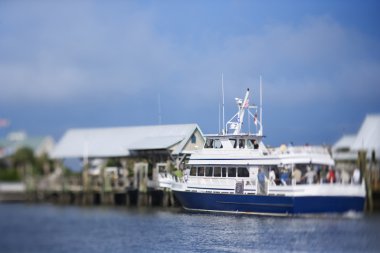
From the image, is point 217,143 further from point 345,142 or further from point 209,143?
point 345,142

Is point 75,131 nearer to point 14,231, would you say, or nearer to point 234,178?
point 14,231

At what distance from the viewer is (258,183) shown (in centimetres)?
1102

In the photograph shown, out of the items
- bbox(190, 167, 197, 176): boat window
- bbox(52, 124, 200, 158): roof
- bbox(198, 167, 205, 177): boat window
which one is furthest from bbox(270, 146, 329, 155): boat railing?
bbox(52, 124, 200, 158): roof

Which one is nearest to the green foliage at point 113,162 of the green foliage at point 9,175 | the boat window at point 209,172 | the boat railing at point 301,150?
the boat window at point 209,172

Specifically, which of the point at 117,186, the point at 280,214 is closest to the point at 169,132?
the point at 280,214

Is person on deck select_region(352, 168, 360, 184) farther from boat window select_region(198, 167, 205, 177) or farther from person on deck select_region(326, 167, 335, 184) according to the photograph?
boat window select_region(198, 167, 205, 177)

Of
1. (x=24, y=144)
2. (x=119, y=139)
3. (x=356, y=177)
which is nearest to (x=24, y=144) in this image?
(x=24, y=144)

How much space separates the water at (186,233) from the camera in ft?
27.2

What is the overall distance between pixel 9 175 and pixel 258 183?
424 centimetres

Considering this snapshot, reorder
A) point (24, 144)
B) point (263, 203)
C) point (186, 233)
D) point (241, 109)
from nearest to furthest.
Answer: point (24, 144) → point (186, 233) → point (241, 109) → point (263, 203)

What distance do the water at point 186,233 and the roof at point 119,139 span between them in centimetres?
81

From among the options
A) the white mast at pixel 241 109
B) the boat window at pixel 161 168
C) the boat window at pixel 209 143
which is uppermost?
the white mast at pixel 241 109

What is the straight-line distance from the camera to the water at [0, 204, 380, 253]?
8.28 metres

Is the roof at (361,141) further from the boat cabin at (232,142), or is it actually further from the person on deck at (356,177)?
the boat cabin at (232,142)
